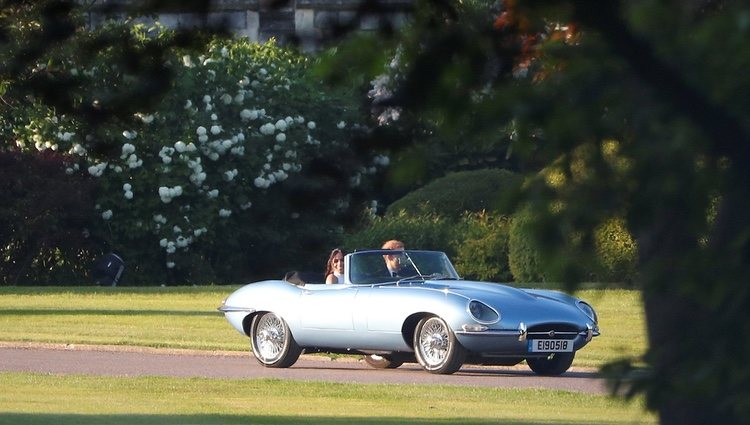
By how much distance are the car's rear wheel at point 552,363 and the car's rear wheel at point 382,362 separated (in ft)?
4.49

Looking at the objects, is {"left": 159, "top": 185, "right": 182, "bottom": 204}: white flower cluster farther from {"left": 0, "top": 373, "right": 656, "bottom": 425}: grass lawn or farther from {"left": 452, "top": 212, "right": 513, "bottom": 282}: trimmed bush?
{"left": 0, "top": 373, "right": 656, "bottom": 425}: grass lawn

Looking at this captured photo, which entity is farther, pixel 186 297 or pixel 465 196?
pixel 465 196

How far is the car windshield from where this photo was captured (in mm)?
13812

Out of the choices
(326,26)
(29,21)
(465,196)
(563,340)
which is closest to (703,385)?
(326,26)

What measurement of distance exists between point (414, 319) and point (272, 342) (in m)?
1.73

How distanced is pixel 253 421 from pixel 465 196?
71.5 feet

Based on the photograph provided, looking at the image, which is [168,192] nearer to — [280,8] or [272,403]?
[272,403]

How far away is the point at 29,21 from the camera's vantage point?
3.29 m

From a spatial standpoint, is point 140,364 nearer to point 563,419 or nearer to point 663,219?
point 563,419

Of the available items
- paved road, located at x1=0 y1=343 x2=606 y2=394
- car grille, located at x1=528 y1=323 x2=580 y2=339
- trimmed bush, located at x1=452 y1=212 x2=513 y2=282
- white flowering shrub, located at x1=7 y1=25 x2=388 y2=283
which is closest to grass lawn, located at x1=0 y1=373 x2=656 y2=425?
paved road, located at x1=0 y1=343 x2=606 y2=394

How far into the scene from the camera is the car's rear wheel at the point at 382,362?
1410 centimetres

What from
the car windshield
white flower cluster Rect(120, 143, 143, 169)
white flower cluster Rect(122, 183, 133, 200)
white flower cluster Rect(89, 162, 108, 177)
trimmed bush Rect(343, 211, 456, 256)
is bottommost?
the car windshield

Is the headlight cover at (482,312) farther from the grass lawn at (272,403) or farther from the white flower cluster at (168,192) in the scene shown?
the white flower cluster at (168,192)

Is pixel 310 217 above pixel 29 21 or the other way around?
the other way around
